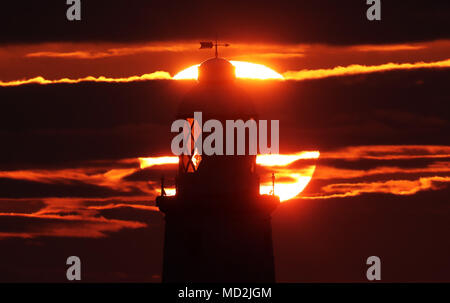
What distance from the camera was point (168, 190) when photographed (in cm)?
14538

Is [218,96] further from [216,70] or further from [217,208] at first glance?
[217,208]

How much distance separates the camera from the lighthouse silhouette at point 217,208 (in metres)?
144

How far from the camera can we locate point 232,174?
14488cm

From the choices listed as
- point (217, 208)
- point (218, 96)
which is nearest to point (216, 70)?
point (218, 96)

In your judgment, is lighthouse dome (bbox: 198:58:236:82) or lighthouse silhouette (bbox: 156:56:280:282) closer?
lighthouse silhouette (bbox: 156:56:280:282)

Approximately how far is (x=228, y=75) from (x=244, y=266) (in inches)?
224

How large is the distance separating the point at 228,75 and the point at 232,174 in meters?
2.94

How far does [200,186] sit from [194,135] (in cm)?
153

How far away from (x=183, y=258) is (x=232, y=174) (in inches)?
113

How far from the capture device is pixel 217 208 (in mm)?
144375

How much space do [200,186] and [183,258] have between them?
7.19 feet

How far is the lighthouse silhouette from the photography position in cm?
14438

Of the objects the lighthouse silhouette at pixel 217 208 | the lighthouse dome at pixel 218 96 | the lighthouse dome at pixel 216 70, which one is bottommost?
the lighthouse silhouette at pixel 217 208

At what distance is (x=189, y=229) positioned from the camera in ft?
475
